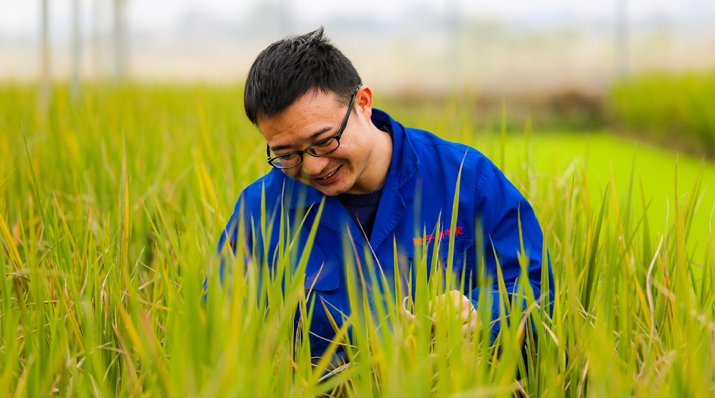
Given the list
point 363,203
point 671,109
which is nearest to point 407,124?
point 363,203

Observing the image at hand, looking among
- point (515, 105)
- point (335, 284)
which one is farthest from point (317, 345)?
point (515, 105)

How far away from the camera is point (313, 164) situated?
2.61 ft

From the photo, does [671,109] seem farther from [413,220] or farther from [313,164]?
[313,164]

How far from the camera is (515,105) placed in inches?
257

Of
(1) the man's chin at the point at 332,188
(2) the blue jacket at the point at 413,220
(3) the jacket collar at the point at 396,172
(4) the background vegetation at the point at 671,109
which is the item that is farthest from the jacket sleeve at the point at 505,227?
(4) the background vegetation at the point at 671,109

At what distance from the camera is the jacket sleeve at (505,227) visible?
848 mm

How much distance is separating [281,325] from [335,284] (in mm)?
436

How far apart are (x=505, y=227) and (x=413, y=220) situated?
0.53ft

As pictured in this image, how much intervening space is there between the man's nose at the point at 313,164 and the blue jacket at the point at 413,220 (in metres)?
0.07

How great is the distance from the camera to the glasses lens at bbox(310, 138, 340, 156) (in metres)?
0.80

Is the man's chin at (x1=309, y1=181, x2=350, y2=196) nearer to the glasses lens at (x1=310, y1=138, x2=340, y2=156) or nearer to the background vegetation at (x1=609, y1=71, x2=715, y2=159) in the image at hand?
the glasses lens at (x1=310, y1=138, x2=340, y2=156)

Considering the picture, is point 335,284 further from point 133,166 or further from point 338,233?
point 133,166

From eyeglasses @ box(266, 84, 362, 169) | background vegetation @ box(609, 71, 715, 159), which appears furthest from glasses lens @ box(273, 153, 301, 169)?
background vegetation @ box(609, 71, 715, 159)

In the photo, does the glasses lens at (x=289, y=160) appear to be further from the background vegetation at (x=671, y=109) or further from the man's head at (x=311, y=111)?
the background vegetation at (x=671, y=109)
